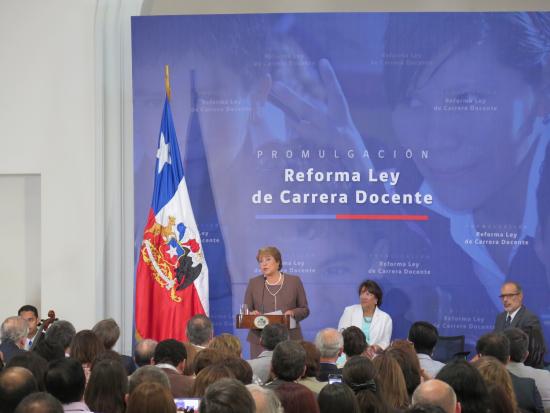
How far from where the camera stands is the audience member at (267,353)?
19.2 ft

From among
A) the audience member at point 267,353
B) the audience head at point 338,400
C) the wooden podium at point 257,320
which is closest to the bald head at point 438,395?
the audience head at point 338,400

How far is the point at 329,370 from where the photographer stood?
5.82 metres

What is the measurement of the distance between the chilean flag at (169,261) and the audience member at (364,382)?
447 centimetres

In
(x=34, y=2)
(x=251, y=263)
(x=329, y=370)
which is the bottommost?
(x=329, y=370)

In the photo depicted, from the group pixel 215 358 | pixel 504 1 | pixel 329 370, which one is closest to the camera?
pixel 215 358

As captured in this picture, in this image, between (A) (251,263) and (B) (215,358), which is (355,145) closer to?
(A) (251,263)

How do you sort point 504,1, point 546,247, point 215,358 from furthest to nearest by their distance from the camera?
point 504,1 < point 546,247 < point 215,358

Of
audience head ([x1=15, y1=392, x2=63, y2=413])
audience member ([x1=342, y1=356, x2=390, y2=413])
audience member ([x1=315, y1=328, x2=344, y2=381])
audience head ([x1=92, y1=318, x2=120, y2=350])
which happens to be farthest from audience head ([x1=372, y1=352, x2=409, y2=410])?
audience head ([x1=92, y1=318, x2=120, y2=350])

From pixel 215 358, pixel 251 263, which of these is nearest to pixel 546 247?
pixel 251 263

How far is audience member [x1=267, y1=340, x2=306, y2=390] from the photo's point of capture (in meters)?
4.94

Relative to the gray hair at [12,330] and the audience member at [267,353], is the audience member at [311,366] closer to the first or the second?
the audience member at [267,353]

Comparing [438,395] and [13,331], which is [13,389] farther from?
[13,331]

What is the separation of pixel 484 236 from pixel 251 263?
2.30 metres

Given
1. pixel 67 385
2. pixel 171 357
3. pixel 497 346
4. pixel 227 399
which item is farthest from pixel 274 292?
pixel 227 399
